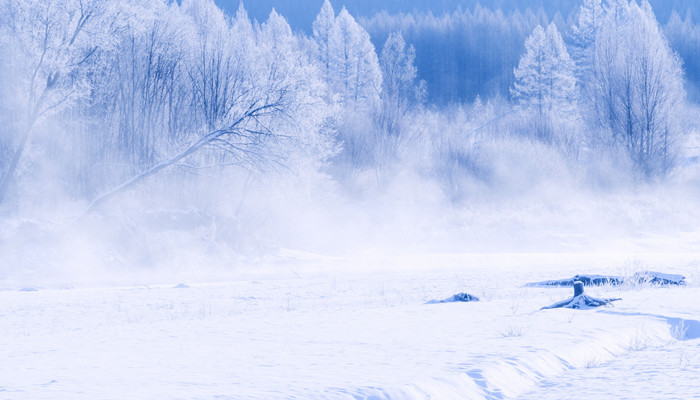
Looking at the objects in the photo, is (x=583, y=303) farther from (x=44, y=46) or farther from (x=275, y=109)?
(x=44, y=46)

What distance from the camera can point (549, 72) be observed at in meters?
55.6

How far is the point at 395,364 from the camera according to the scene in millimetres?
5430

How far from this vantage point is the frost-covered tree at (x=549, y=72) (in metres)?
54.8

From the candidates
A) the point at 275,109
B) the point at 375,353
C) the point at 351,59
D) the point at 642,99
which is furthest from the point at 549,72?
the point at 375,353

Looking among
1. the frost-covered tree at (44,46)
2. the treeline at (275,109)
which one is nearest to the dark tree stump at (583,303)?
the treeline at (275,109)

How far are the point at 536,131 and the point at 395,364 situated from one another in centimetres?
3716

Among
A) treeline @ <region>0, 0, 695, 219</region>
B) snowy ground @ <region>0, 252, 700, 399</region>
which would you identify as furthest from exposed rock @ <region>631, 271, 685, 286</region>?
treeline @ <region>0, 0, 695, 219</region>

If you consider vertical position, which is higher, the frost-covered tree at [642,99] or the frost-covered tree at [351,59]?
the frost-covered tree at [351,59]

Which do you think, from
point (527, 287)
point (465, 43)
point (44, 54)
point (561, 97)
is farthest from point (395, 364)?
point (465, 43)

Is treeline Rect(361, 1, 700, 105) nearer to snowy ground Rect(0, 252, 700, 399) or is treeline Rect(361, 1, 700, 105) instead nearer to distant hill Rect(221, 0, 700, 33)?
distant hill Rect(221, 0, 700, 33)

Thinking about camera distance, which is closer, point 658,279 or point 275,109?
point 658,279

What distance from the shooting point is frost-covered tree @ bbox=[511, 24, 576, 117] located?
5481 centimetres

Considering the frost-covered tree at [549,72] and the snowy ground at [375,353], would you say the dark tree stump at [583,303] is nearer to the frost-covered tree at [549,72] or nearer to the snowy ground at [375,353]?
the snowy ground at [375,353]

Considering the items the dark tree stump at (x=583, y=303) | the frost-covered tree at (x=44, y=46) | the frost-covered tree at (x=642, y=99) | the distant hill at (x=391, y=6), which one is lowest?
the dark tree stump at (x=583, y=303)
